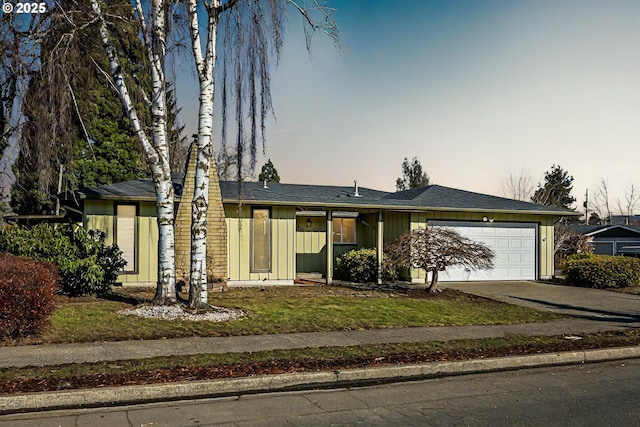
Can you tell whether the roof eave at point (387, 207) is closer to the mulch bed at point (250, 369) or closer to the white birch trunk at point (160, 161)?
the white birch trunk at point (160, 161)

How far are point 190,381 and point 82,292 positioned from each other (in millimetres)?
7751

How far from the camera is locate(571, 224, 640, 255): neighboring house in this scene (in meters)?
32.9

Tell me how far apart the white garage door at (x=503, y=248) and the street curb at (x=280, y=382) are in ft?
35.3

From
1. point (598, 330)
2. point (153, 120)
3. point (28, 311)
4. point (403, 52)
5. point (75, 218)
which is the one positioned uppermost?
point (403, 52)

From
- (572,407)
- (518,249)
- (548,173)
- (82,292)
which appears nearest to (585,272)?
(518,249)

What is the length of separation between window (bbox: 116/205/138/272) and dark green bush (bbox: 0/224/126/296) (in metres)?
2.39

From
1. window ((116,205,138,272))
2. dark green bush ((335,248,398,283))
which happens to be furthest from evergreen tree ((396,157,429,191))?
window ((116,205,138,272))

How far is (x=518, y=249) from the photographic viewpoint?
20.2 meters

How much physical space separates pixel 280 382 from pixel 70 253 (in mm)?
8038

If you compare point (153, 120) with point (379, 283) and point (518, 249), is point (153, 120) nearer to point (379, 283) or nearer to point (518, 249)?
point (379, 283)

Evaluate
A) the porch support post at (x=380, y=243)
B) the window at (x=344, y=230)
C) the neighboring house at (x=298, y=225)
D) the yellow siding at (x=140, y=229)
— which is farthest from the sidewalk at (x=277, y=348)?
the window at (x=344, y=230)

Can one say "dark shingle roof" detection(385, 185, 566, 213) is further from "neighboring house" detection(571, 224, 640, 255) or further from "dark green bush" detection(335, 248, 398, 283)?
"neighboring house" detection(571, 224, 640, 255)

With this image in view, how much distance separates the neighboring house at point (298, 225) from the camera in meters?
15.3

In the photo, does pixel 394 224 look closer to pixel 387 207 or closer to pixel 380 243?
pixel 380 243
